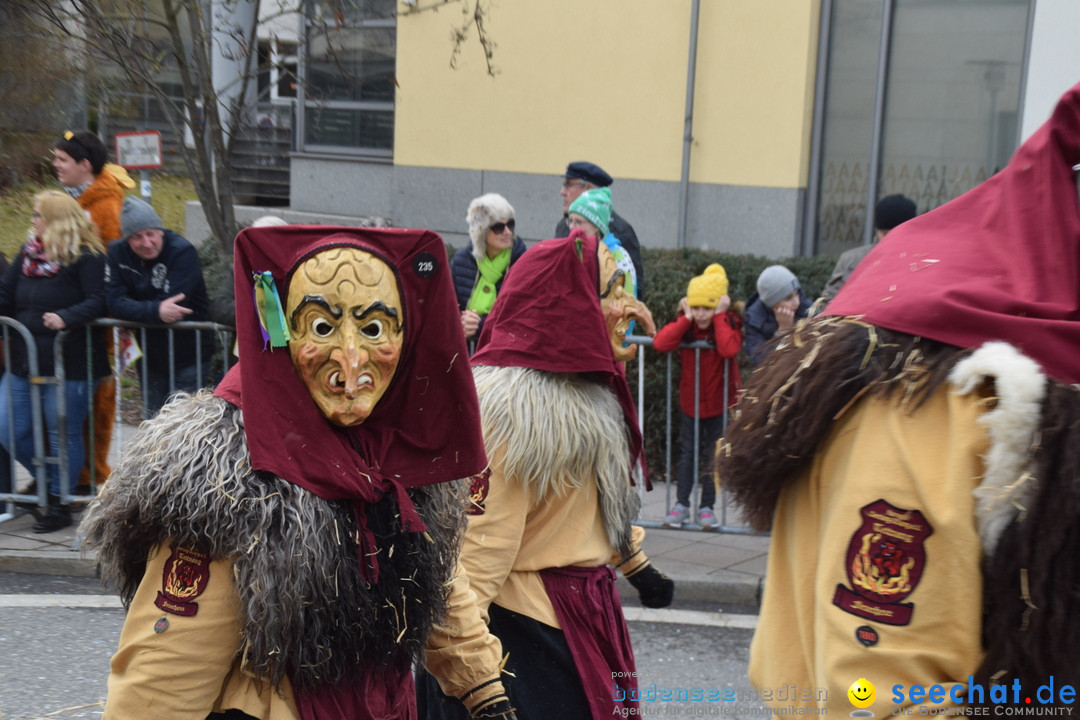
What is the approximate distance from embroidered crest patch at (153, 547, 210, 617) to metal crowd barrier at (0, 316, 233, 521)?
4.41 meters

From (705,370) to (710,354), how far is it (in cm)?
10

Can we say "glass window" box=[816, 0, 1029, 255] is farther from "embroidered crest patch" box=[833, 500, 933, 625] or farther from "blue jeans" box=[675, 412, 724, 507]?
"embroidered crest patch" box=[833, 500, 933, 625]

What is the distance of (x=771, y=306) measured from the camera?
630 centimetres

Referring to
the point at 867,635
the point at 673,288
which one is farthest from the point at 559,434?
the point at 673,288

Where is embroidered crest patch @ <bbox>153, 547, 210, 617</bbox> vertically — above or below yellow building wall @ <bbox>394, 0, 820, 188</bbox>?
below

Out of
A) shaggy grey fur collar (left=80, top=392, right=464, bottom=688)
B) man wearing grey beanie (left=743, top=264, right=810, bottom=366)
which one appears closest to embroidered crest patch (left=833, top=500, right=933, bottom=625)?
shaggy grey fur collar (left=80, top=392, right=464, bottom=688)

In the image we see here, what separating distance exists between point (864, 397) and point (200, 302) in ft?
18.3

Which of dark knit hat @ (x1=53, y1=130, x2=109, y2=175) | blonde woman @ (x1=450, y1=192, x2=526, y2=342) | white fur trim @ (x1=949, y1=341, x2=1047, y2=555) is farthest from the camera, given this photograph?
dark knit hat @ (x1=53, y1=130, x2=109, y2=175)

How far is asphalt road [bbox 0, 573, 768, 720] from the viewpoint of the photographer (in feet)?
14.0

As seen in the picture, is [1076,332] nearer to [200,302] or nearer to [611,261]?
[611,261]

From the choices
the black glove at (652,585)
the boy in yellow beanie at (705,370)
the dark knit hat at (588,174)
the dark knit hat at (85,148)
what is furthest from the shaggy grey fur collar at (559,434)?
the dark knit hat at (85,148)

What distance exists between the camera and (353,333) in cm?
217

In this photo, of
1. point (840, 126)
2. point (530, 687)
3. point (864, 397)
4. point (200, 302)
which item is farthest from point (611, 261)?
point (840, 126)

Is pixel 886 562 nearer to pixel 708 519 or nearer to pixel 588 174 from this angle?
pixel 708 519
